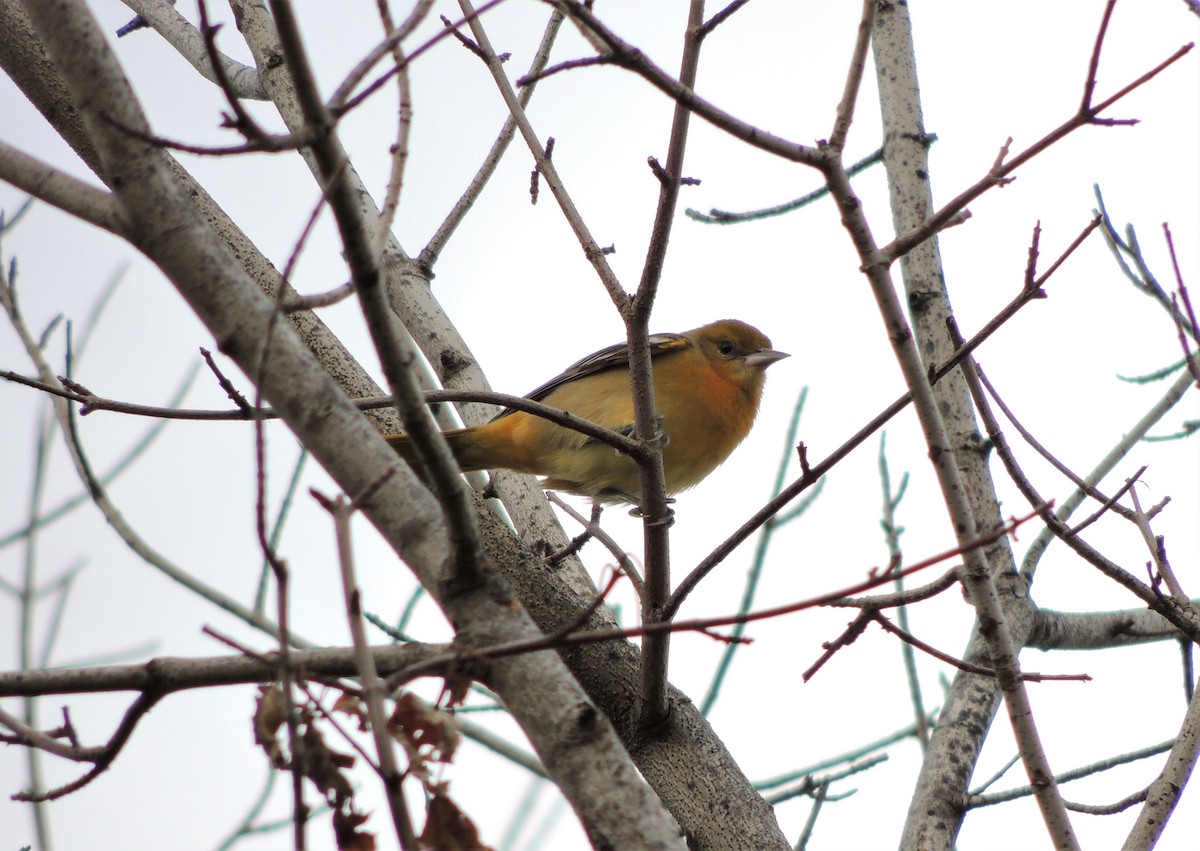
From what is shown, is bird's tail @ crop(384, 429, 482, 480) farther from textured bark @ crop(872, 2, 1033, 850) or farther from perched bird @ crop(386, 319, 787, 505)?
textured bark @ crop(872, 2, 1033, 850)

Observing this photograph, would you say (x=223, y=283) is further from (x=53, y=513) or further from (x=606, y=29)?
(x=53, y=513)

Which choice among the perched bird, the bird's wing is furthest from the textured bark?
the bird's wing

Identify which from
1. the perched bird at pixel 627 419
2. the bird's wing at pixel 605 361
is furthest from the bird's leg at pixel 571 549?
the bird's wing at pixel 605 361

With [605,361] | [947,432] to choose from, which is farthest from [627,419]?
[947,432]

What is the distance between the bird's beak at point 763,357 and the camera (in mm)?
6434

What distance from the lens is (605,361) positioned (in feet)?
19.6

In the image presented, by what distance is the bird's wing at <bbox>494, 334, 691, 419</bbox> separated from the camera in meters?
5.96

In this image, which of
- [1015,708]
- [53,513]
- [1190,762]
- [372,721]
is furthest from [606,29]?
[53,513]

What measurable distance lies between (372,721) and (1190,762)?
2.22 m

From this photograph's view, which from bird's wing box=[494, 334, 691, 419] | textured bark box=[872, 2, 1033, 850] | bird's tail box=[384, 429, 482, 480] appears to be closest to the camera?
textured bark box=[872, 2, 1033, 850]

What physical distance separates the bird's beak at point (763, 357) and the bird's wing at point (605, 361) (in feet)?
1.32

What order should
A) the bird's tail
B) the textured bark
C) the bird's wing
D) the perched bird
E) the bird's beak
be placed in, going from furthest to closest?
the bird's beak
the bird's wing
the perched bird
the bird's tail
the textured bark

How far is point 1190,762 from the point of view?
278 centimetres

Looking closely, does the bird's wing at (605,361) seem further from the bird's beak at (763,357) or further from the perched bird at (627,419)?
the bird's beak at (763,357)
